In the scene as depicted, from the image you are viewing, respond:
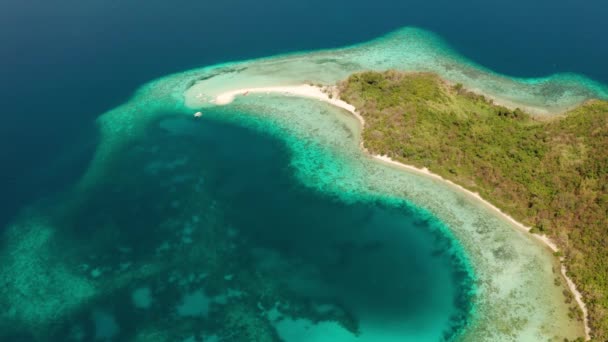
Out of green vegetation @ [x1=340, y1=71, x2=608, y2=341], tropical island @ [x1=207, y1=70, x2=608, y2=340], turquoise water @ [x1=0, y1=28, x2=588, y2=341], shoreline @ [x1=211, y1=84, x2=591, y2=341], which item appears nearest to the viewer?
turquoise water @ [x1=0, y1=28, x2=588, y2=341]

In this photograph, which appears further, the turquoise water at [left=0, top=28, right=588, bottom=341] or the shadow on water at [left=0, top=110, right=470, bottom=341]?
the shadow on water at [left=0, top=110, right=470, bottom=341]

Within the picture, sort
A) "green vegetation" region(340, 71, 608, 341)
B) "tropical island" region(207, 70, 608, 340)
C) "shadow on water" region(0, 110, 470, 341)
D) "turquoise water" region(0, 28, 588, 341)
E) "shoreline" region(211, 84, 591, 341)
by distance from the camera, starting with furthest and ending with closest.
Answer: "green vegetation" region(340, 71, 608, 341) → "tropical island" region(207, 70, 608, 340) → "shoreline" region(211, 84, 591, 341) → "shadow on water" region(0, 110, 470, 341) → "turquoise water" region(0, 28, 588, 341)

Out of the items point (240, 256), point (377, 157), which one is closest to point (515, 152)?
point (377, 157)

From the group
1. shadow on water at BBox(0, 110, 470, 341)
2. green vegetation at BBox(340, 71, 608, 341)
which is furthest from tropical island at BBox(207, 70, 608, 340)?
shadow on water at BBox(0, 110, 470, 341)

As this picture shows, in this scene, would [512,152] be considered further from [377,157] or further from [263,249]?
[263,249]

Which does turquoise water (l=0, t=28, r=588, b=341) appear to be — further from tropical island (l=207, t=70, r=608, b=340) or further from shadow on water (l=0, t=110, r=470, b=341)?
tropical island (l=207, t=70, r=608, b=340)
